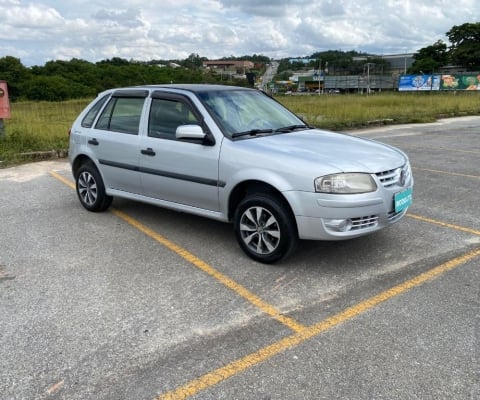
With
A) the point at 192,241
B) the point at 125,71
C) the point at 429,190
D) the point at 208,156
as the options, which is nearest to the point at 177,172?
the point at 208,156

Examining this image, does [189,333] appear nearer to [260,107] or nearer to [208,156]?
Answer: [208,156]

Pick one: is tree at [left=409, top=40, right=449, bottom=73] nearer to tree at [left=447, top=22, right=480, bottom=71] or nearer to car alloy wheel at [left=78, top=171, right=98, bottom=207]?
tree at [left=447, top=22, right=480, bottom=71]

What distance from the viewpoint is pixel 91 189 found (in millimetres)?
6223

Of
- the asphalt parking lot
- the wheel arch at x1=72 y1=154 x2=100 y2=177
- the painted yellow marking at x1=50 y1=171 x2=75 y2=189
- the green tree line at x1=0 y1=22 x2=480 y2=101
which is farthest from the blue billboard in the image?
the wheel arch at x1=72 y1=154 x2=100 y2=177

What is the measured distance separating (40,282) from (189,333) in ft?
5.42

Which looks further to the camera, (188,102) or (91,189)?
(91,189)

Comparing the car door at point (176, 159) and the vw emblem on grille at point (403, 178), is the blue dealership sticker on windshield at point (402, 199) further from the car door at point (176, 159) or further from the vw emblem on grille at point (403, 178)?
the car door at point (176, 159)

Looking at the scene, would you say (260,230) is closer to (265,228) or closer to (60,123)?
(265,228)

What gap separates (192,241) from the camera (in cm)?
519

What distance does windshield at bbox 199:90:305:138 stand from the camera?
488 cm

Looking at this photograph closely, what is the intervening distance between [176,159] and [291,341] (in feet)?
8.07

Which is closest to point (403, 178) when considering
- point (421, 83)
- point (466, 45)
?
point (421, 83)

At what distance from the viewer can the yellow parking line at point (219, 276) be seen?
348 cm

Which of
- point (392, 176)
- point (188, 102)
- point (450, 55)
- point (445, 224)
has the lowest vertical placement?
point (445, 224)
